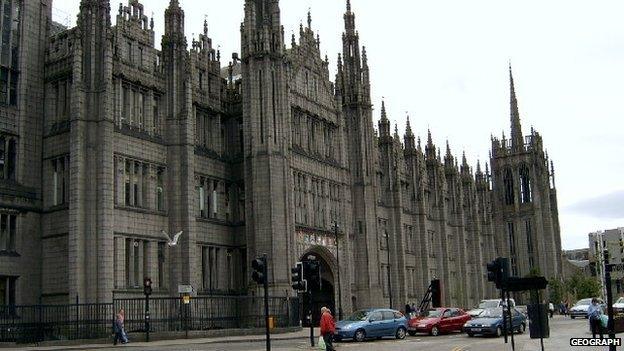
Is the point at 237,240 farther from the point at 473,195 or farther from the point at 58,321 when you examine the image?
the point at 473,195

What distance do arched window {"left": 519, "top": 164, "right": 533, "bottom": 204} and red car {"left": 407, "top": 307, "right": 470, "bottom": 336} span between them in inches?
3091

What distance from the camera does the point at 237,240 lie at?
49.3m

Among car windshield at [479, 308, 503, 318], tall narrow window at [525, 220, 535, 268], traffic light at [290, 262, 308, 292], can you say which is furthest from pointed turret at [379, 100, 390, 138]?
tall narrow window at [525, 220, 535, 268]

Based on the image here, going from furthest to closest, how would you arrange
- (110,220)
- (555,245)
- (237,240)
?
(555,245) < (237,240) < (110,220)

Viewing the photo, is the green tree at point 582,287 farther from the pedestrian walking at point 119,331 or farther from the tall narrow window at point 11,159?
the tall narrow window at point 11,159

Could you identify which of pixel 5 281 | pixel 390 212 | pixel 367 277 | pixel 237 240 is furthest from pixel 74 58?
pixel 390 212

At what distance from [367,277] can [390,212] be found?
13.2 m

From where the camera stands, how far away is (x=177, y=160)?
44812 mm

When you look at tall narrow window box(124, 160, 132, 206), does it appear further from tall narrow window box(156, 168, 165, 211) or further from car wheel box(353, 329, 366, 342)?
car wheel box(353, 329, 366, 342)

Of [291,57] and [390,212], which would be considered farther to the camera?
[390,212]

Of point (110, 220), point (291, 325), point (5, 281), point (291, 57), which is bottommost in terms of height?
point (291, 325)

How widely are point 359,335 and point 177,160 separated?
16000 millimetres

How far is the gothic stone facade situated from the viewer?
39.5 m

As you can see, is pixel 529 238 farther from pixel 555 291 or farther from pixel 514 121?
pixel 514 121
